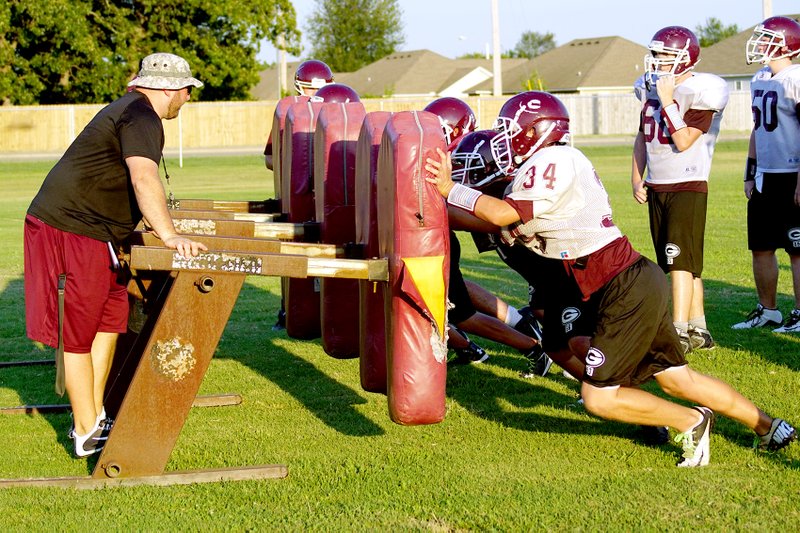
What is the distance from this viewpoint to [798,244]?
7.67m

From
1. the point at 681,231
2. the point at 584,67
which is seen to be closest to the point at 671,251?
the point at 681,231

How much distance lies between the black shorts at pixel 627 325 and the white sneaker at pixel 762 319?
10.9 feet

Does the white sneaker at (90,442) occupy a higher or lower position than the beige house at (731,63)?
lower

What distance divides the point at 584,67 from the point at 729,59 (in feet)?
25.8

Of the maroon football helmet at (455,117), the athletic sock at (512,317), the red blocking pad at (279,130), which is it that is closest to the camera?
the maroon football helmet at (455,117)

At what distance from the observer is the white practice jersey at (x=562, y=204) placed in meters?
4.48

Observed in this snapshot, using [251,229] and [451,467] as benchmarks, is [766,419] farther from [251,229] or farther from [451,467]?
[251,229]

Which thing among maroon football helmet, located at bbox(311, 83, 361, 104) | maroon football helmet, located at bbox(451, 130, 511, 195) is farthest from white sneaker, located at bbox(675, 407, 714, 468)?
maroon football helmet, located at bbox(311, 83, 361, 104)

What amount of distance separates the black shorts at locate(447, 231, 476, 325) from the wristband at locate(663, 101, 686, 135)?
1677 millimetres

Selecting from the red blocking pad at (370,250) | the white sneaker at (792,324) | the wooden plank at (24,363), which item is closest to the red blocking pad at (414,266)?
the red blocking pad at (370,250)

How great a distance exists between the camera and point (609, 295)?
458 cm

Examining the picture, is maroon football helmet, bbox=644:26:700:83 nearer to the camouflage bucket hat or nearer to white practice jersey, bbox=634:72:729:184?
white practice jersey, bbox=634:72:729:184

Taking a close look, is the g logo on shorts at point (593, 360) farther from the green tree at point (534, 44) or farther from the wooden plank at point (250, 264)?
the green tree at point (534, 44)

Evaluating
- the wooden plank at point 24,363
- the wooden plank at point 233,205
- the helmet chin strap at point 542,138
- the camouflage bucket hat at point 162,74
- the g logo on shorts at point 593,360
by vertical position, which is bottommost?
the wooden plank at point 24,363
